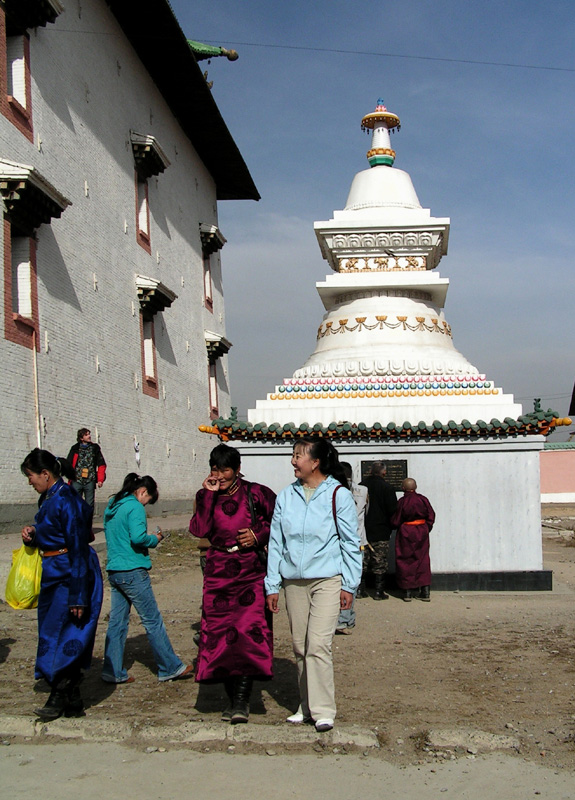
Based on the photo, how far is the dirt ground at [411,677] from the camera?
16.7 feet

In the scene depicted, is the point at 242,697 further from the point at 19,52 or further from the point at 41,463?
the point at 19,52

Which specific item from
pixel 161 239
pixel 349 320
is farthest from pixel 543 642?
pixel 161 239

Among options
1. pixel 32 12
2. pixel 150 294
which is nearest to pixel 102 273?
pixel 150 294

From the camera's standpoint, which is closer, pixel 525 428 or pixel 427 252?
pixel 525 428

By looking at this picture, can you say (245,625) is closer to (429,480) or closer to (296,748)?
(296,748)

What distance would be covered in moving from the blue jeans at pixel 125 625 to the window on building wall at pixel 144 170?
15.5 metres

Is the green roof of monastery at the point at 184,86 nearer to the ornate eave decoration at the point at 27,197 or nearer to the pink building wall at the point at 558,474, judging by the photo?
the ornate eave decoration at the point at 27,197

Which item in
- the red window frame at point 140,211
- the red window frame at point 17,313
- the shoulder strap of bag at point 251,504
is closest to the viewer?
the shoulder strap of bag at point 251,504

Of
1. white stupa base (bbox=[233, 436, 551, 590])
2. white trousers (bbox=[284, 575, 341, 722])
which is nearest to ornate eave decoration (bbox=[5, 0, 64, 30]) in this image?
white stupa base (bbox=[233, 436, 551, 590])

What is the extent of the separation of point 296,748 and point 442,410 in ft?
24.0

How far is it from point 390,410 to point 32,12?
29.9ft

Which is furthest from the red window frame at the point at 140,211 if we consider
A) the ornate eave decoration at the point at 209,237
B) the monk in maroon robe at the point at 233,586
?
the monk in maroon robe at the point at 233,586

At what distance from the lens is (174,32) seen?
20281 millimetres

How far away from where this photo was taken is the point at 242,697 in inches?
199
